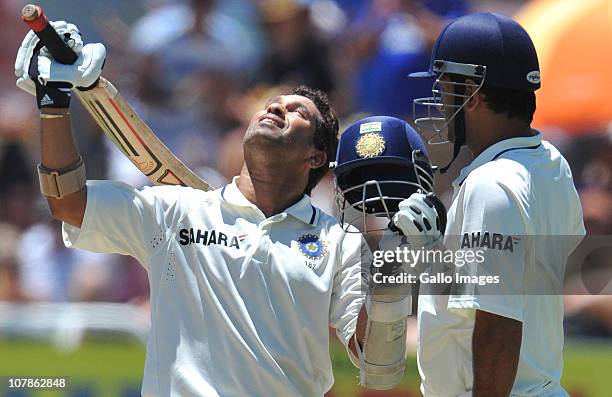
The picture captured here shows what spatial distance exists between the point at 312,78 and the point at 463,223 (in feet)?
15.6

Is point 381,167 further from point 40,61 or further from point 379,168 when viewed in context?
point 40,61

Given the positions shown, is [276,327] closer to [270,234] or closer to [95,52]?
[270,234]

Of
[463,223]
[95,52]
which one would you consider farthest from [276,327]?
[95,52]

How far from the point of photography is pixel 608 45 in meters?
7.73

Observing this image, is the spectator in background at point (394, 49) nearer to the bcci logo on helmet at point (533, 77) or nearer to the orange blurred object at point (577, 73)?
the orange blurred object at point (577, 73)

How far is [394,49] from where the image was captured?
8.01m

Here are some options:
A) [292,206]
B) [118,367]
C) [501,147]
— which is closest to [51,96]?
[292,206]

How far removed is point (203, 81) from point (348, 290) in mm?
4574

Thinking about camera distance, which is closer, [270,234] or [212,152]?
[270,234]

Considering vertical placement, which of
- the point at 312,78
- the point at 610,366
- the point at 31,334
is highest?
the point at 312,78

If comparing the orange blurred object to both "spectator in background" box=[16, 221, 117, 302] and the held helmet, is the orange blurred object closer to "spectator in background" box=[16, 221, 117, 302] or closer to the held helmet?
"spectator in background" box=[16, 221, 117, 302]

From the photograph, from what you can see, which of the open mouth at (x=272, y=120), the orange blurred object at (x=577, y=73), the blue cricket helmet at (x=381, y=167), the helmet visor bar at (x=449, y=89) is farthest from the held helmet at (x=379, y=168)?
the orange blurred object at (x=577, y=73)

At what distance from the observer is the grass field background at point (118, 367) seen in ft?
20.5

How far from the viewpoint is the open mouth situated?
430 centimetres
